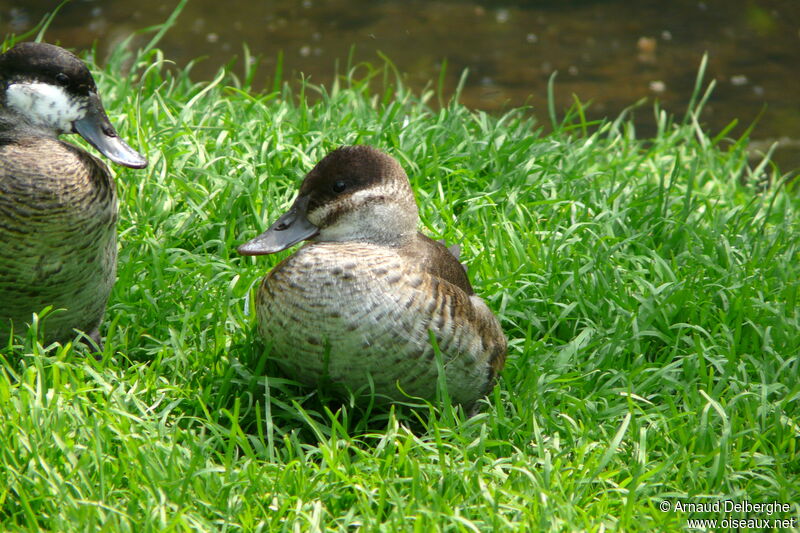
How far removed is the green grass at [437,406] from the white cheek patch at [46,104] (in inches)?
24.1

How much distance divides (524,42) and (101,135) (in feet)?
15.5

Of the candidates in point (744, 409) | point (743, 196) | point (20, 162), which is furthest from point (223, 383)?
point (743, 196)

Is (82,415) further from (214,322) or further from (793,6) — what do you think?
(793,6)

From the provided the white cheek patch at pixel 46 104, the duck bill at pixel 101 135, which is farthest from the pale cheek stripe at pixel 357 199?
the white cheek patch at pixel 46 104

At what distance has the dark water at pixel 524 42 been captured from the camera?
660 centimetres

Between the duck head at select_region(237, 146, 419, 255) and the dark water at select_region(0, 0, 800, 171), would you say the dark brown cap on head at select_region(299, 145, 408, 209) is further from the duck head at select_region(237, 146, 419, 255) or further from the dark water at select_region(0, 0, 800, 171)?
the dark water at select_region(0, 0, 800, 171)

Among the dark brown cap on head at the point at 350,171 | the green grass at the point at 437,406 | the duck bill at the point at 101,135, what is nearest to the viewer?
the green grass at the point at 437,406

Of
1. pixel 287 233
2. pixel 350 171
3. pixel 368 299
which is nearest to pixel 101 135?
pixel 287 233

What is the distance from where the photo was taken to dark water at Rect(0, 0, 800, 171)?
21.7 feet

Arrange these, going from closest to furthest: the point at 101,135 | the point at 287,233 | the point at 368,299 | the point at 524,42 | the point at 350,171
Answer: the point at 368,299
the point at 350,171
the point at 287,233
the point at 101,135
the point at 524,42

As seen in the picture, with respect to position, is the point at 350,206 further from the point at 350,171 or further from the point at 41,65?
the point at 41,65

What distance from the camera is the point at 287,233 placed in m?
3.08

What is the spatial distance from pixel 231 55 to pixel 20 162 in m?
4.23

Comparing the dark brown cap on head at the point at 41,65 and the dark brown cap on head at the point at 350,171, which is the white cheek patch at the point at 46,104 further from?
the dark brown cap on head at the point at 350,171
